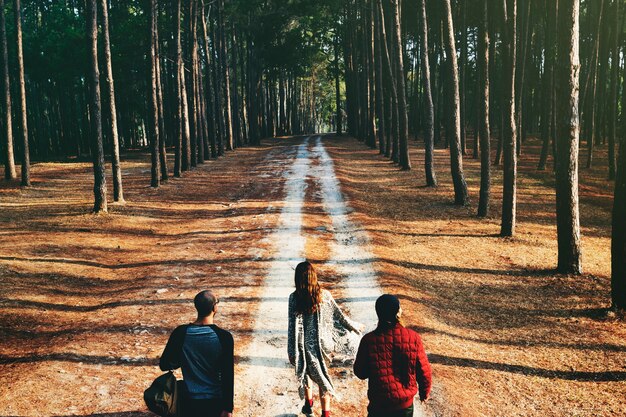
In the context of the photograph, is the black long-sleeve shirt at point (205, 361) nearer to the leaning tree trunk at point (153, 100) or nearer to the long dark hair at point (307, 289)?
the long dark hair at point (307, 289)

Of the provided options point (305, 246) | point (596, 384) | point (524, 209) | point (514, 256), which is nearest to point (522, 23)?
point (524, 209)

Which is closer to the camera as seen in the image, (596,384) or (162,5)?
(596,384)

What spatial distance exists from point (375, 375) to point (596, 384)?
5.48 m

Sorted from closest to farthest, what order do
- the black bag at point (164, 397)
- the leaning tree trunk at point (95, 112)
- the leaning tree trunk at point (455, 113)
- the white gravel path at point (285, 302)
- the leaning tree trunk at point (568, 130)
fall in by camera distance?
1. the black bag at point (164, 397)
2. the white gravel path at point (285, 302)
3. the leaning tree trunk at point (568, 130)
4. the leaning tree trunk at point (95, 112)
5. the leaning tree trunk at point (455, 113)

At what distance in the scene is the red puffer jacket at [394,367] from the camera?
4832mm

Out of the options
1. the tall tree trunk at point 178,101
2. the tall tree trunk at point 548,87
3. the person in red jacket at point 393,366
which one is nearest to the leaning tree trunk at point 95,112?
the tall tree trunk at point 178,101

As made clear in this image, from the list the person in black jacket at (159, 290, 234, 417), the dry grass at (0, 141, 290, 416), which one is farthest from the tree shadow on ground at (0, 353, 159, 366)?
the person in black jacket at (159, 290, 234, 417)

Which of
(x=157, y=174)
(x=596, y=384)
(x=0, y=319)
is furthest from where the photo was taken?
(x=157, y=174)

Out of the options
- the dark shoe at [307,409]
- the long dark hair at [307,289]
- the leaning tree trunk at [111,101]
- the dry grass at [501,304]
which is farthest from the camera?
the leaning tree trunk at [111,101]

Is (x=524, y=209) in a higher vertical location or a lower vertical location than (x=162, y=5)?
lower

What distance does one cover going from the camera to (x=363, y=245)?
15867 millimetres

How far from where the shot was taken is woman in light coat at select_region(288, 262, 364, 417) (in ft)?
21.1

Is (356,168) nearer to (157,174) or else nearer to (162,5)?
(157,174)

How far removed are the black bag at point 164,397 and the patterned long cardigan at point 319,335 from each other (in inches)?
79.3
